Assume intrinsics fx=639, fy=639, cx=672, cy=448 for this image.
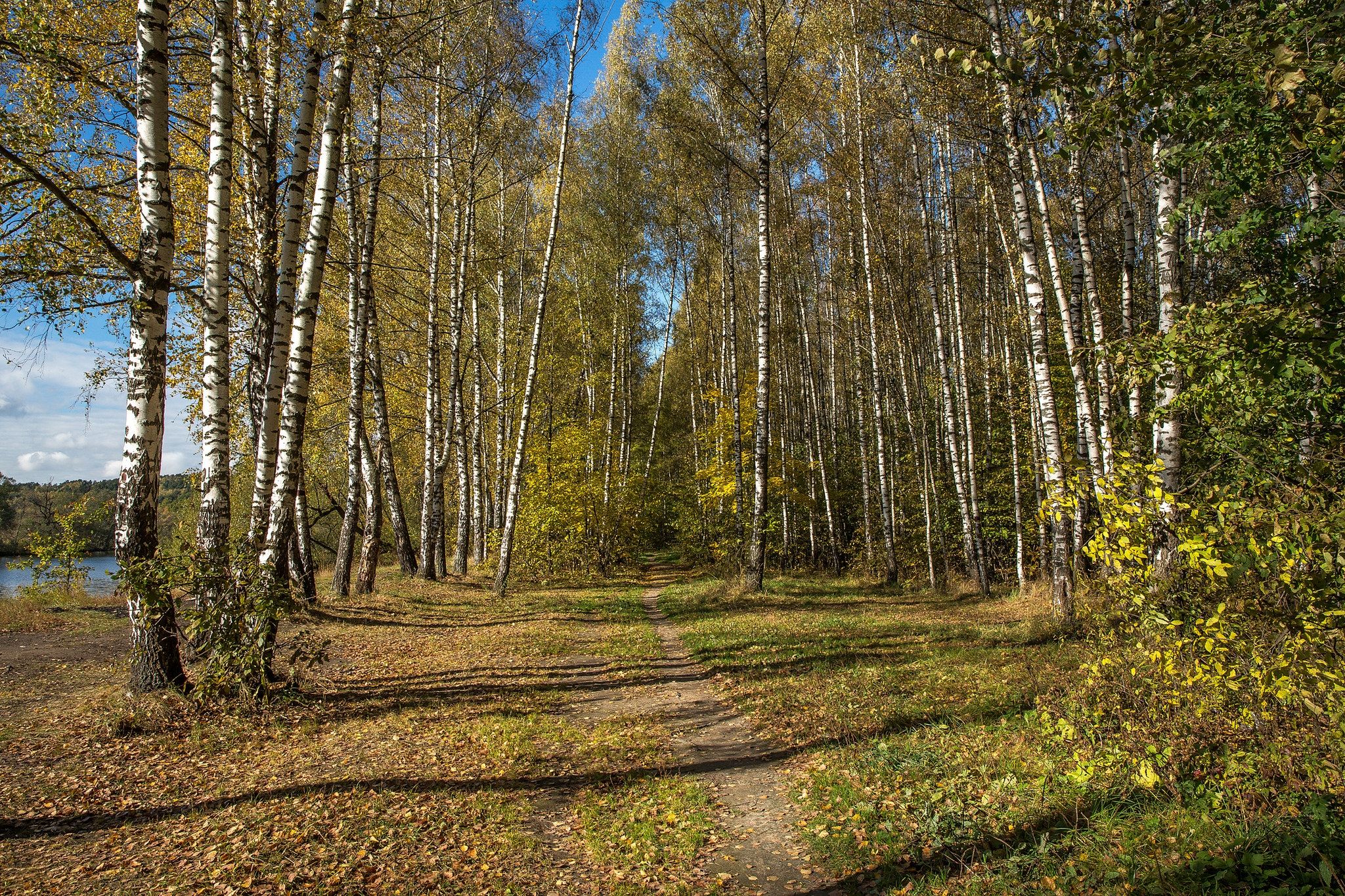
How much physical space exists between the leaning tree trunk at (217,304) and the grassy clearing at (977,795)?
5975 millimetres

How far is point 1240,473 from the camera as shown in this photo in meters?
3.65

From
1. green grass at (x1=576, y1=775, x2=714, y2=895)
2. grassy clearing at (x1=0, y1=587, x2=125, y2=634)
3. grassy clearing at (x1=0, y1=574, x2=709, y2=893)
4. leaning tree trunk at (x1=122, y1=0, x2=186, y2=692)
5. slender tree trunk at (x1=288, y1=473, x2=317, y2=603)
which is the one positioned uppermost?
leaning tree trunk at (x1=122, y1=0, x2=186, y2=692)

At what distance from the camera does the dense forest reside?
3.41m

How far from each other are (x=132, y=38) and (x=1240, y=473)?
12.4 meters

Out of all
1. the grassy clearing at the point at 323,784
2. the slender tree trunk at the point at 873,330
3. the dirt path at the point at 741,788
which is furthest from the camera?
the slender tree trunk at the point at 873,330

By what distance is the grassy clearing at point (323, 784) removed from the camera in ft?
12.9

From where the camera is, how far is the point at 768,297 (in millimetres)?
13555

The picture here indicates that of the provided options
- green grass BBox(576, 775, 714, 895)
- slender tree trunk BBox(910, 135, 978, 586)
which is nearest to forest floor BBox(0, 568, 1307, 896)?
green grass BBox(576, 775, 714, 895)

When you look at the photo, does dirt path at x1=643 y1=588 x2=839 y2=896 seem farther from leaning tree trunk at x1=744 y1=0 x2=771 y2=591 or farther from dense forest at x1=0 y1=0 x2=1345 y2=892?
leaning tree trunk at x1=744 y1=0 x2=771 y2=591

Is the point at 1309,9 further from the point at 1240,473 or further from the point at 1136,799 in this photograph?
the point at 1136,799

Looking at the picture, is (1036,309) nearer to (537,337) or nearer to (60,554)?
(537,337)

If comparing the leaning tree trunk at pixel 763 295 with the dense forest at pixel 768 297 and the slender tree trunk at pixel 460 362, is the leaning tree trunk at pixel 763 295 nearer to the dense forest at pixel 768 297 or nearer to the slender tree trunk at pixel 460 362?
the dense forest at pixel 768 297

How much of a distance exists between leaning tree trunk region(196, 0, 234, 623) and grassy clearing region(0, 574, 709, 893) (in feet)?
6.17

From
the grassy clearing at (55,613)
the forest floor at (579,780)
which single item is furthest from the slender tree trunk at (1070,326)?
the grassy clearing at (55,613)
